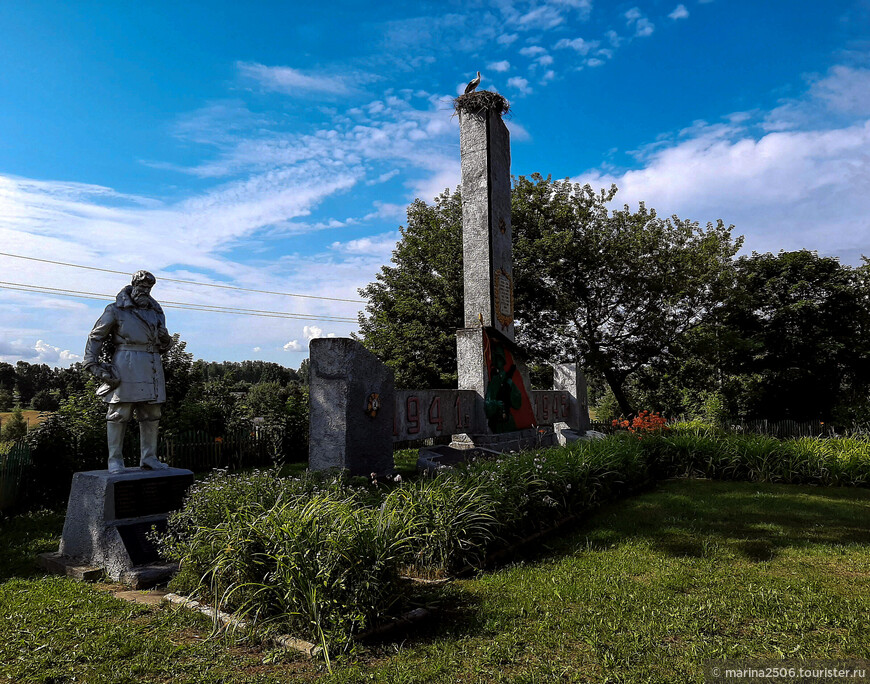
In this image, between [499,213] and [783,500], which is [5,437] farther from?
[783,500]

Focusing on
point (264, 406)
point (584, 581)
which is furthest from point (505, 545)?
point (264, 406)

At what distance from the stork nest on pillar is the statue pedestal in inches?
349

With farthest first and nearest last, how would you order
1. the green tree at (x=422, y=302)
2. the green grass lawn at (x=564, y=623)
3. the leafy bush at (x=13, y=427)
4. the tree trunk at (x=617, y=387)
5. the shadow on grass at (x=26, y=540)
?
the tree trunk at (x=617, y=387) < the green tree at (x=422, y=302) < the leafy bush at (x=13, y=427) < the shadow on grass at (x=26, y=540) < the green grass lawn at (x=564, y=623)

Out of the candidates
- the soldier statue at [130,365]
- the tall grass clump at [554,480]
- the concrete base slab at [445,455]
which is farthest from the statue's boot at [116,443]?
the concrete base slab at [445,455]

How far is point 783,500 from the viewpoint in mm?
7945

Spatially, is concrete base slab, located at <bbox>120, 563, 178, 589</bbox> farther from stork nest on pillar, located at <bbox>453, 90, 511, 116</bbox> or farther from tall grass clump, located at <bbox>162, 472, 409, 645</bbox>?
stork nest on pillar, located at <bbox>453, 90, 511, 116</bbox>

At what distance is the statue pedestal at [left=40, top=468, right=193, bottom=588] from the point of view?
523 cm

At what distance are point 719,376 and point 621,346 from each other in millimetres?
4827

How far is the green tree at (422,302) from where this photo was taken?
1998cm

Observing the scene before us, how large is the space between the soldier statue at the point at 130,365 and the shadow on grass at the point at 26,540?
1.24 metres

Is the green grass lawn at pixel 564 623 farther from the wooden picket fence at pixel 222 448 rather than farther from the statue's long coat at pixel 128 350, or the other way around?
the wooden picket fence at pixel 222 448

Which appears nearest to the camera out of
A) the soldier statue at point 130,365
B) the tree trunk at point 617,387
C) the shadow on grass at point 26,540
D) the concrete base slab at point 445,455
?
the shadow on grass at point 26,540

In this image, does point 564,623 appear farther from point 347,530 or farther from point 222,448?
point 222,448

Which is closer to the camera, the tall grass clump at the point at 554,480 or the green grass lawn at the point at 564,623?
the green grass lawn at the point at 564,623
